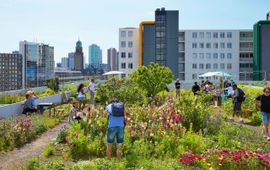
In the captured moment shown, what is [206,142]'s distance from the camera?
10141mm

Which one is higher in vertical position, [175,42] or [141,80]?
[175,42]

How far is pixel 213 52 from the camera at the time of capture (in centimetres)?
8156

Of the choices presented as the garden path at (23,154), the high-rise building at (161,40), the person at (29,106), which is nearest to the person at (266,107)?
the garden path at (23,154)

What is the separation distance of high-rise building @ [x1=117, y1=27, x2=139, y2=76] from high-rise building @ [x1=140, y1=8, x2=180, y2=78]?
237 cm

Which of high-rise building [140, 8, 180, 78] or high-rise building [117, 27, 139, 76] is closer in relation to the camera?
high-rise building [140, 8, 180, 78]

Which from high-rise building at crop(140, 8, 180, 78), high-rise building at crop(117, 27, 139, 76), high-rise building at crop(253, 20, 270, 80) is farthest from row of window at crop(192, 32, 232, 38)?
high-rise building at crop(117, 27, 139, 76)

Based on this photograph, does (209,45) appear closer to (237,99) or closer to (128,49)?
(128,49)

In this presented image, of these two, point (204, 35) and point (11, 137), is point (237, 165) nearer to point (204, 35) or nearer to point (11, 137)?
point (11, 137)

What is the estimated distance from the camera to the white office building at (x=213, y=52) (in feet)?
264

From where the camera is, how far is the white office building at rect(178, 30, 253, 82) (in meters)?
80.4

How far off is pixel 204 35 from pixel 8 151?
74.7 meters

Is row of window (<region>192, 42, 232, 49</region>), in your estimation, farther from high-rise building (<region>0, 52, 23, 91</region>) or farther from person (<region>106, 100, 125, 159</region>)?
person (<region>106, 100, 125, 159</region>)

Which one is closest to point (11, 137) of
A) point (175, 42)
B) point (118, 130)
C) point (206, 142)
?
point (118, 130)

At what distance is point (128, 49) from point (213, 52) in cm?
1910
